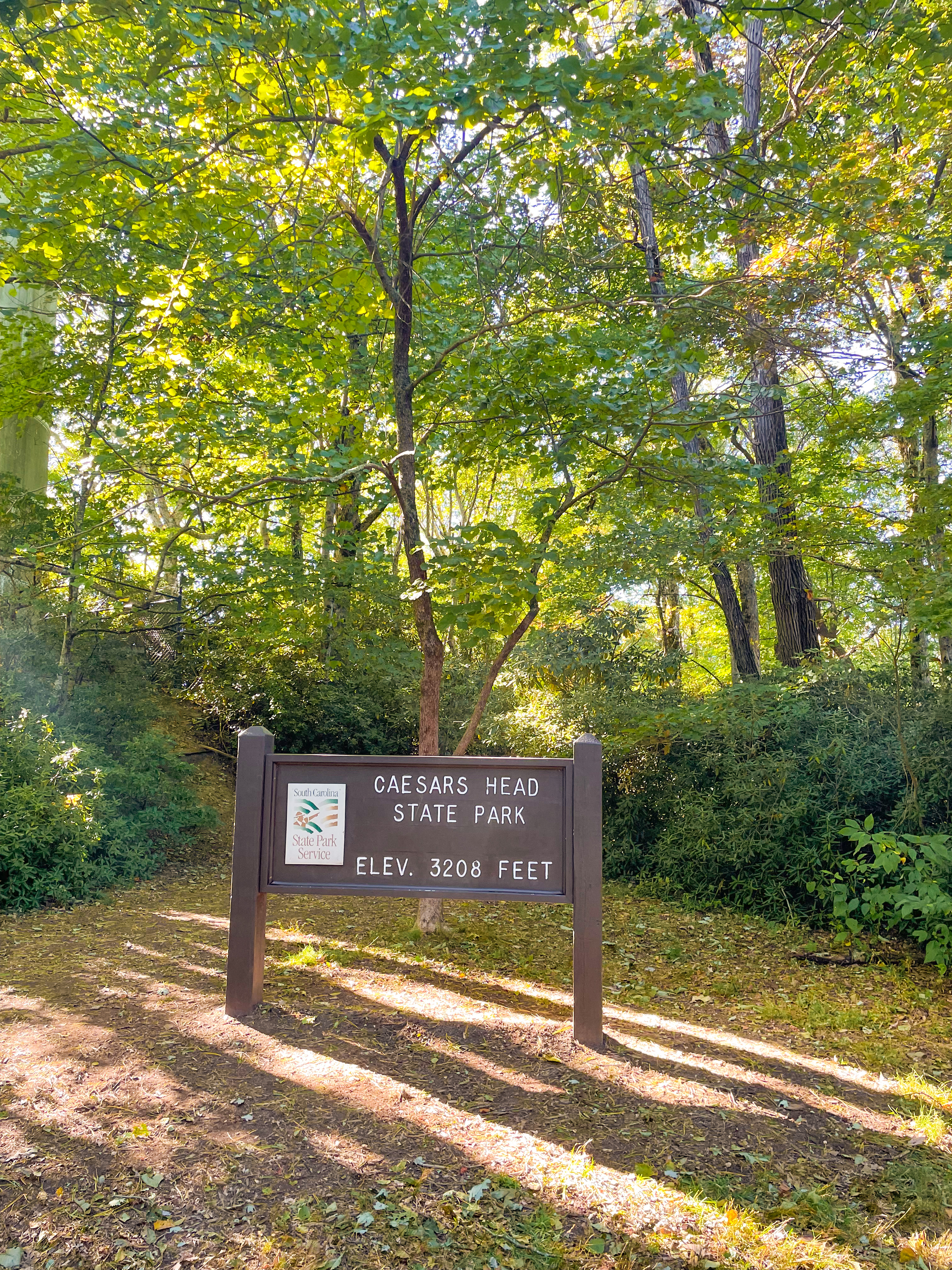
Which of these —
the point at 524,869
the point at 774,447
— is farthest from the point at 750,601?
the point at 524,869

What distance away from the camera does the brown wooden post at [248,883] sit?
3768mm

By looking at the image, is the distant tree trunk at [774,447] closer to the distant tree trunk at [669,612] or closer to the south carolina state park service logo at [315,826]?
the distant tree trunk at [669,612]

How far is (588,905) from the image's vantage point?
3.68 meters

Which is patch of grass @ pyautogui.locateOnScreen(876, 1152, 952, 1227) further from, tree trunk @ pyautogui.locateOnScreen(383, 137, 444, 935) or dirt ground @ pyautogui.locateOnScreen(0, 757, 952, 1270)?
tree trunk @ pyautogui.locateOnScreen(383, 137, 444, 935)

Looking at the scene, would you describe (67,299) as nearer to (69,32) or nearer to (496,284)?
(69,32)

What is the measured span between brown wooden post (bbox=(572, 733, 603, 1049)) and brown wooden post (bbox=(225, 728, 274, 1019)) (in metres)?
1.54

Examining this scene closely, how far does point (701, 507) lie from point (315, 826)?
6.08 metres

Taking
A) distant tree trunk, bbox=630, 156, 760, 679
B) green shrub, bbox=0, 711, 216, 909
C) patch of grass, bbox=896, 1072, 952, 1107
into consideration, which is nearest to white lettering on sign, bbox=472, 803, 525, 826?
patch of grass, bbox=896, 1072, 952, 1107

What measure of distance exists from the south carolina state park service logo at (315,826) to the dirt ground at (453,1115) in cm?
77

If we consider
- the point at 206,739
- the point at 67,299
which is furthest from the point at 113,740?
the point at 67,299

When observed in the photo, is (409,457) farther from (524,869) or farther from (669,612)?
(669,612)

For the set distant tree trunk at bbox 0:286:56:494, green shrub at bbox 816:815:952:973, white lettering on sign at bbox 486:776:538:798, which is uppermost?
distant tree trunk at bbox 0:286:56:494

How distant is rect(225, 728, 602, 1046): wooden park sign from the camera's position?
12.2 feet

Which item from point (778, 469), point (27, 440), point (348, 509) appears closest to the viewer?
point (348, 509)
